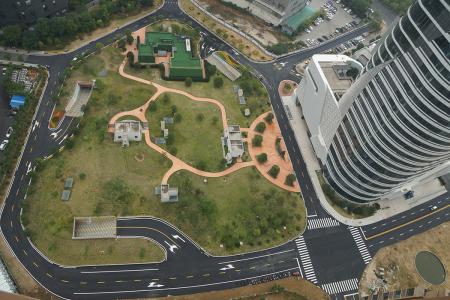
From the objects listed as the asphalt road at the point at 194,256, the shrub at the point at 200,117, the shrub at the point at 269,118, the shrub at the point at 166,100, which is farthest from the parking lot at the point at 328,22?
the shrub at the point at 166,100

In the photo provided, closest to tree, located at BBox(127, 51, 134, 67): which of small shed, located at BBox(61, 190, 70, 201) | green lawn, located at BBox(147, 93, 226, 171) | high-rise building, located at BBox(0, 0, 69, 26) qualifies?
green lawn, located at BBox(147, 93, 226, 171)

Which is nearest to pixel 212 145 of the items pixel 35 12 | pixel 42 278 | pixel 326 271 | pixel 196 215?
pixel 196 215

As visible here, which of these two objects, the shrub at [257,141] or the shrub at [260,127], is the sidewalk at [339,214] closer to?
the shrub at [260,127]

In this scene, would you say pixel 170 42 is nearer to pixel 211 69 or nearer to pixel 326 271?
pixel 211 69

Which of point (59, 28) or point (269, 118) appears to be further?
point (59, 28)

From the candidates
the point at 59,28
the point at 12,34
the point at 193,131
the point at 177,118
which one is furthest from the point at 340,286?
the point at 12,34

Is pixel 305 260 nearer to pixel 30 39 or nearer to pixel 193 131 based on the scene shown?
pixel 193 131

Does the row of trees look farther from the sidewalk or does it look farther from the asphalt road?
the sidewalk
